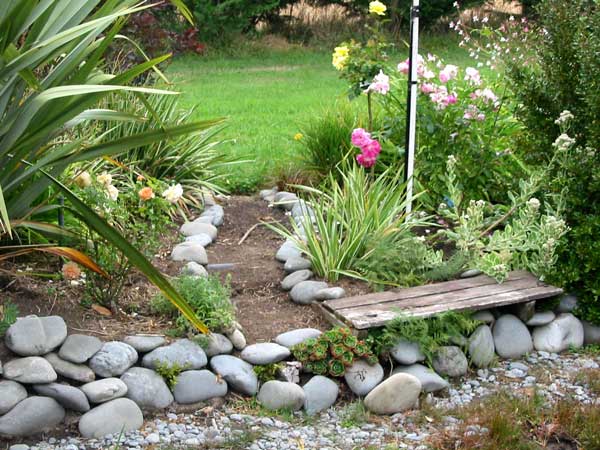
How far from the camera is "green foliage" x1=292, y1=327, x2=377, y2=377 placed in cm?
398

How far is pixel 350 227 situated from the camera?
498 cm

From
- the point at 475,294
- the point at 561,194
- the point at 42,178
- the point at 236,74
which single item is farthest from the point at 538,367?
the point at 236,74

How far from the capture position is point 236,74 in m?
14.8

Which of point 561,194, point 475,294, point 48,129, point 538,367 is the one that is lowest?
point 538,367

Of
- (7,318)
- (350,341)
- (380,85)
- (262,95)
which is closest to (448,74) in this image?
(380,85)

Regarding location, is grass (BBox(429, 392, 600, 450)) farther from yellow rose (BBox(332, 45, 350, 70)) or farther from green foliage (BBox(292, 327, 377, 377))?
yellow rose (BBox(332, 45, 350, 70))

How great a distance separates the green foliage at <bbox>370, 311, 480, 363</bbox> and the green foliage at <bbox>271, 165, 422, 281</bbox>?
61cm

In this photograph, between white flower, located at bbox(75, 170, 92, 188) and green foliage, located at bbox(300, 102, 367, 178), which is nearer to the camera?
white flower, located at bbox(75, 170, 92, 188)

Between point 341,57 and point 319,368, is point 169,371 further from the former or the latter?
point 341,57

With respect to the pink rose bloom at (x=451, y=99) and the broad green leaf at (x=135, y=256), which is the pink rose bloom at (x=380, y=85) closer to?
the pink rose bloom at (x=451, y=99)

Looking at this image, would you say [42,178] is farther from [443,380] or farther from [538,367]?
[538,367]

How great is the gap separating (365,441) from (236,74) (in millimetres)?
11843

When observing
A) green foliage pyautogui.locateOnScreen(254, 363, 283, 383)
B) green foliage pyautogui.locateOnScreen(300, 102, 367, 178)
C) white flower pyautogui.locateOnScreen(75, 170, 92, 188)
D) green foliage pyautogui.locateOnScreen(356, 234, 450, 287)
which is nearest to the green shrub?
green foliage pyautogui.locateOnScreen(356, 234, 450, 287)

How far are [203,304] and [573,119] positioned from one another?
8.09 feet
